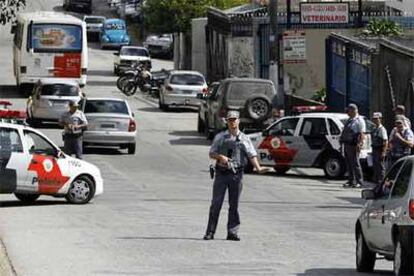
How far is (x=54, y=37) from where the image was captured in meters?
53.7

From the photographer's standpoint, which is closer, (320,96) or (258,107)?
(258,107)

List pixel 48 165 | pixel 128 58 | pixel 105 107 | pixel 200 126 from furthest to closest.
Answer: pixel 128 58 → pixel 200 126 → pixel 105 107 → pixel 48 165

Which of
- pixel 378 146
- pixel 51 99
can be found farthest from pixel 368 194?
pixel 51 99

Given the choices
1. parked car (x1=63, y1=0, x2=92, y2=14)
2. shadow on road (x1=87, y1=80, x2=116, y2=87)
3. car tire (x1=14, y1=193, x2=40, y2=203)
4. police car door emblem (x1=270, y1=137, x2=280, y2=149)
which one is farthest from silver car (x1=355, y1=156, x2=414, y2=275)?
parked car (x1=63, y1=0, x2=92, y2=14)

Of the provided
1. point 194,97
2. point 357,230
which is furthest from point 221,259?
point 194,97

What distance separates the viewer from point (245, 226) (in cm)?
2144

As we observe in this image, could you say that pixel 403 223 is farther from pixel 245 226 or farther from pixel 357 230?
pixel 245 226

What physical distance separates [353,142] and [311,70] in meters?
22.0

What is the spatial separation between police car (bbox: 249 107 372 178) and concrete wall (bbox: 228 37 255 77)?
22.6 m

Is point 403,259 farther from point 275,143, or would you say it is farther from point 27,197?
point 275,143

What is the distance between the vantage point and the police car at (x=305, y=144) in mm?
32250

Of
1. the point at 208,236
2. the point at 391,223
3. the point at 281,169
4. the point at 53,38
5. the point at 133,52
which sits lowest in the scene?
the point at 281,169

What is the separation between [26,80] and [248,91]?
53.3 ft

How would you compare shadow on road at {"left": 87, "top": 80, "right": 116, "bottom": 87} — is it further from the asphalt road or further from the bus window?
the asphalt road
